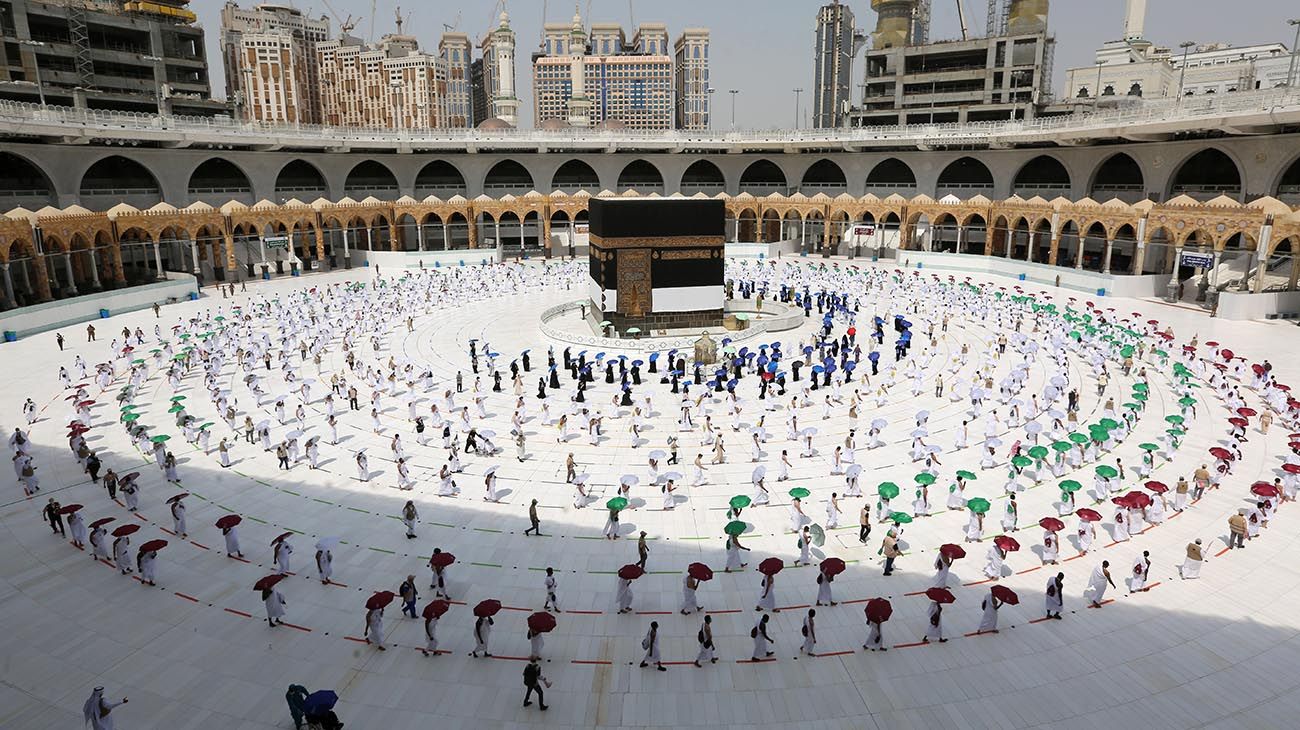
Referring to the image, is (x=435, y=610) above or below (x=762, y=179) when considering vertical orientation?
below

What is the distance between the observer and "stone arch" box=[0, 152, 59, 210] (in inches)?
1620

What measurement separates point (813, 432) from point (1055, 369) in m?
12.4

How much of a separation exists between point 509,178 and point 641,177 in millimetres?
11307

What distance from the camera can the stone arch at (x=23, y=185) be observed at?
41156 mm

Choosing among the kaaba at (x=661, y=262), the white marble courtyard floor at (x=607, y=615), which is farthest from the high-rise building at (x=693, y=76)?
the white marble courtyard floor at (x=607, y=615)

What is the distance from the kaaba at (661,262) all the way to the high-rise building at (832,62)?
138 meters

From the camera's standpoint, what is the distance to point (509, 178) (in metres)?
63.3

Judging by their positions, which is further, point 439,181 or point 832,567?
point 439,181

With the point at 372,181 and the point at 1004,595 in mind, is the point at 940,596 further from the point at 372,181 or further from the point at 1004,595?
the point at 372,181

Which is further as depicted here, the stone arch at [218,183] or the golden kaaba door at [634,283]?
the stone arch at [218,183]

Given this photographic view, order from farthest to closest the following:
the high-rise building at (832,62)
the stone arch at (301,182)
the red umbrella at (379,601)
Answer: the high-rise building at (832,62) → the stone arch at (301,182) → the red umbrella at (379,601)

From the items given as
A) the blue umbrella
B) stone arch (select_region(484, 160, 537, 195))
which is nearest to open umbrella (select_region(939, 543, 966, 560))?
the blue umbrella

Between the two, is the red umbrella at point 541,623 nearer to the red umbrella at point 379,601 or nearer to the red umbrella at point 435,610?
the red umbrella at point 435,610

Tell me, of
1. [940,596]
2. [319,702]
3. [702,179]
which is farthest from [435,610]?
[702,179]
